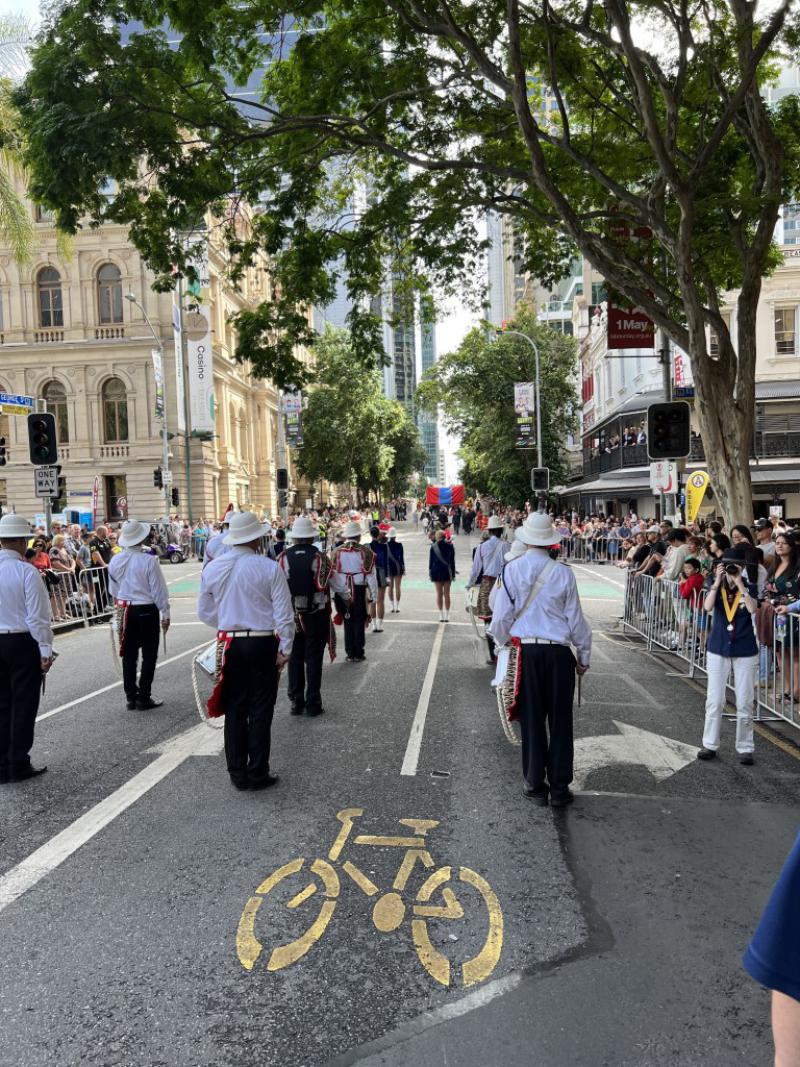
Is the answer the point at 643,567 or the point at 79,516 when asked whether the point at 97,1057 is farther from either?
the point at 79,516

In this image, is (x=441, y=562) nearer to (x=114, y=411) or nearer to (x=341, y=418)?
(x=114, y=411)

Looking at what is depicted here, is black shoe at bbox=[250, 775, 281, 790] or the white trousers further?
the white trousers

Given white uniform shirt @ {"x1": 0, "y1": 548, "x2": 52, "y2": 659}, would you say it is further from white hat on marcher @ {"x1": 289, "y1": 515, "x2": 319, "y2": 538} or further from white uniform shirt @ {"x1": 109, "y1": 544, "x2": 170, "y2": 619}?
white hat on marcher @ {"x1": 289, "y1": 515, "x2": 319, "y2": 538}

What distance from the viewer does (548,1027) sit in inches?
126

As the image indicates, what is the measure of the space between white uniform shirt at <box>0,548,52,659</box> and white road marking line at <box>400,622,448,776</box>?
10.1ft

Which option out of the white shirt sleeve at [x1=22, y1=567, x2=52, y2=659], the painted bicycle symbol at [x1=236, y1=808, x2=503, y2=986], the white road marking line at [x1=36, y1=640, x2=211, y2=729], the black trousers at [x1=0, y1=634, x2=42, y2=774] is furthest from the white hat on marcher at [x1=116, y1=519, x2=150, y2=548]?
the painted bicycle symbol at [x1=236, y1=808, x2=503, y2=986]

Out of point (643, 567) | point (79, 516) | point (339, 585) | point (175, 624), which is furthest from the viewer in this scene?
point (79, 516)

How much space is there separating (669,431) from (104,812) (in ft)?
30.4

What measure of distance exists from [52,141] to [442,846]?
27.5 feet

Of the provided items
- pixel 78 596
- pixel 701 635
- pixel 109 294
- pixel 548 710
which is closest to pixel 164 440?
pixel 109 294

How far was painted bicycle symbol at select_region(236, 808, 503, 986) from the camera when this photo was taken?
12.1 ft

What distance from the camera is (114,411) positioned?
44.1 m

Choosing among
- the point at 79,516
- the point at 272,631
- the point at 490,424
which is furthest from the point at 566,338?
the point at 272,631

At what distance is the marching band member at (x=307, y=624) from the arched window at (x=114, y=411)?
38.4 meters
